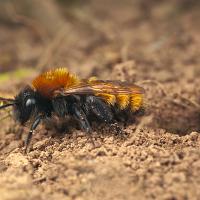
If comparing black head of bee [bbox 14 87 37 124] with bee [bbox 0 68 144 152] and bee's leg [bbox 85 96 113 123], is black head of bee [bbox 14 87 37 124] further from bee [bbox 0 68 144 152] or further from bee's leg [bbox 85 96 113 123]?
bee's leg [bbox 85 96 113 123]

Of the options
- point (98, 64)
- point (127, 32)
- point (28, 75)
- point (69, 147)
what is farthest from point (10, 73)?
point (69, 147)

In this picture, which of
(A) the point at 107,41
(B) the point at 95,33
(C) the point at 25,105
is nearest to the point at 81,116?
(C) the point at 25,105

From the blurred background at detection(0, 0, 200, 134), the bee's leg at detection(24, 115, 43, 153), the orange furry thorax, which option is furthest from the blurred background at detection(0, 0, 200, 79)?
the bee's leg at detection(24, 115, 43, 153)

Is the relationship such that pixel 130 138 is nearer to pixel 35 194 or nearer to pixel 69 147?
pixel 69 147

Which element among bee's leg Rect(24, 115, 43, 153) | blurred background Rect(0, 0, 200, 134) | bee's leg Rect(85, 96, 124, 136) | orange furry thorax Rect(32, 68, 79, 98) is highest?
blurred background Rect(0, 0, 200, 134)

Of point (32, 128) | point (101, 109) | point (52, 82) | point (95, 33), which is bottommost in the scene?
point (32, 128)

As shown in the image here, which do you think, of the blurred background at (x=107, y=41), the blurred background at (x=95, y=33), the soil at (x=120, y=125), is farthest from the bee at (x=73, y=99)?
the blurred background at (x=95, y=33)

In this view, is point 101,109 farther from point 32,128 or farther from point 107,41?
point 107,41
